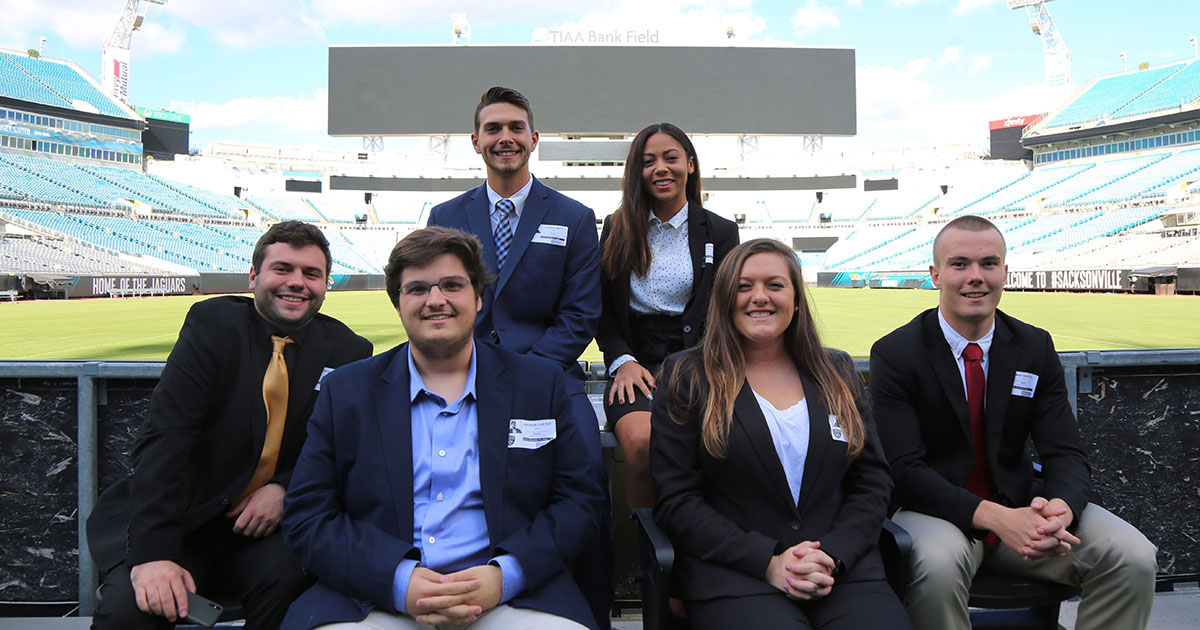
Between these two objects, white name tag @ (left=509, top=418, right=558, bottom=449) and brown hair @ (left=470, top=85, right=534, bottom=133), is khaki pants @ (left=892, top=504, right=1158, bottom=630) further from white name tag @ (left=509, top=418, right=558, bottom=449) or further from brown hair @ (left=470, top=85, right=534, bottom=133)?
brown hair @ (left=470, top=85, right=534, bottom=133)

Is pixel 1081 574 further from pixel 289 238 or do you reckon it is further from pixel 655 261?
pixel 289 238

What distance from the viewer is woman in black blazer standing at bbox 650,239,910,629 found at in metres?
2.15

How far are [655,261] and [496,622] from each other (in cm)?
176

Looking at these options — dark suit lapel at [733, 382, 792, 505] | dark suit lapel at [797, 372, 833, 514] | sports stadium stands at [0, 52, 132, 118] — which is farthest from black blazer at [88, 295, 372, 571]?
sports stadium stands at [0, 52, 132, 118]

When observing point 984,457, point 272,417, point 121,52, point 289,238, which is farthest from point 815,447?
point 121,52

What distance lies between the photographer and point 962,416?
8.64ft

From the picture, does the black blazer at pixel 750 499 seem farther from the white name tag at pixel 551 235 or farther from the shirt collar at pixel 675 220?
the shirt collar at pixel 675 220

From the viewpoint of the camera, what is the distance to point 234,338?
2615 mm

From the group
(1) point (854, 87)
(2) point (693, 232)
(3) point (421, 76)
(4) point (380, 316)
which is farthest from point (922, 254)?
(2) point (693, 232)

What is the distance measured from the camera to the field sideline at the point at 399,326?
36.0ft

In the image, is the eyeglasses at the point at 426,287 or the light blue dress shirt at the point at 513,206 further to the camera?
the light blue dress shirt at the point at 513,206

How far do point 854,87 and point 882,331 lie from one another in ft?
94.6

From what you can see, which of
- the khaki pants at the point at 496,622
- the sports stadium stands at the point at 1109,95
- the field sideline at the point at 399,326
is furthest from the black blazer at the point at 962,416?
the sports stadium stands at the point at 1109,95

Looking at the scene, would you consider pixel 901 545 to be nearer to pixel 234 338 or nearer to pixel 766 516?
pixel 766 516
